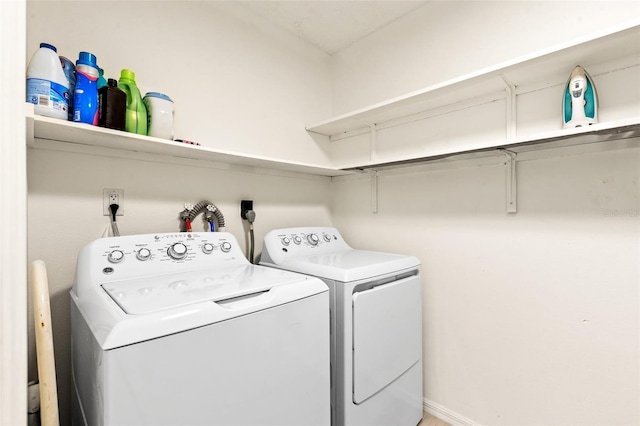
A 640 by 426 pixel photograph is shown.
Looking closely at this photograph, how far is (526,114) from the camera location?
148 centimetres

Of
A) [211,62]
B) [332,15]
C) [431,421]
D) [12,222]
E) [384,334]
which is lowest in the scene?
[431,421]

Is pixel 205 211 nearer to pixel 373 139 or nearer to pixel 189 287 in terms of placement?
pixel 189 287

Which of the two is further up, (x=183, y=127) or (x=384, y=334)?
(x=183, y=127)

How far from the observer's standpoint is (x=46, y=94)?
103 centimetres

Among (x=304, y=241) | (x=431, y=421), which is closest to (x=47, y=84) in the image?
(x=304, y=241)

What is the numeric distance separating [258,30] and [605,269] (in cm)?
226

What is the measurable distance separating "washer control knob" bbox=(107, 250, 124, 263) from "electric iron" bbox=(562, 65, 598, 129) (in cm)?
190

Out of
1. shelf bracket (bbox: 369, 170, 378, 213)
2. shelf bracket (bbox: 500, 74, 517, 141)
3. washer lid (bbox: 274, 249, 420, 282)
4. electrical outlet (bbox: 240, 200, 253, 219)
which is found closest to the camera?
washer lid (bbox: 274, 249, 420, 282)

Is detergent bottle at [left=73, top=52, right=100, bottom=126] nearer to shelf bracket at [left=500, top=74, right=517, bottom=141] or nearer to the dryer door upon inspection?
the dryer door

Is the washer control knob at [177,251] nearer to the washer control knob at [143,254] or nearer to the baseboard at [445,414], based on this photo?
the washer control knob at [143,254]

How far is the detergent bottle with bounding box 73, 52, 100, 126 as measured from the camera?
113 cm

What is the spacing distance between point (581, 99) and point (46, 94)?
79.2 inches

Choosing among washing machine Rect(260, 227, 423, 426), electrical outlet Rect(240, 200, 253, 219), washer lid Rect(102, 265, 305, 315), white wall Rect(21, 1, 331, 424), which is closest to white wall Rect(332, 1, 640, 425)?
washing machine Rect(260, 227, 423, 426)

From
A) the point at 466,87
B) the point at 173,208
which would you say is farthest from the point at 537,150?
the point at 173,208
